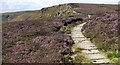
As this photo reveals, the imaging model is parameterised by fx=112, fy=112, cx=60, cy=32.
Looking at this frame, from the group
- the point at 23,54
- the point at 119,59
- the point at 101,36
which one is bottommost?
the point at 23,54

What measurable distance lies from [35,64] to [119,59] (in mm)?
6131

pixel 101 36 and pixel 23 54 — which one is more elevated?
pixel 101 36

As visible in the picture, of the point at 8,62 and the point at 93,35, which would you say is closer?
the point at 8,62

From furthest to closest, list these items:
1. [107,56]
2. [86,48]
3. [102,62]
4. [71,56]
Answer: [86,48] < [71,56] < [107,56] < [102,62]

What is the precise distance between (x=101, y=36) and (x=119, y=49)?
346cm

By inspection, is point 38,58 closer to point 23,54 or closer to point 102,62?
point 23,54

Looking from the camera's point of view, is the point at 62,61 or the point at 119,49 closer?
the point at 62,61

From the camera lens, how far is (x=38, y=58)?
9.33 metres

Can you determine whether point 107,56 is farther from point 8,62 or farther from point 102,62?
point 8,62

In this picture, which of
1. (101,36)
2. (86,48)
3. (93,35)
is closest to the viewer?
(86,48)

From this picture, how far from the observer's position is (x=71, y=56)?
953 centimetres

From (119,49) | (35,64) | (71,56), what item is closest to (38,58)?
(35,64)

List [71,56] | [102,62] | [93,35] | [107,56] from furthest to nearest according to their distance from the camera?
[93,35] < [71,56] < [107,56] < [102,62]

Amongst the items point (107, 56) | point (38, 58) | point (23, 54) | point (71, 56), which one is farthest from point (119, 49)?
point (23, 54)
